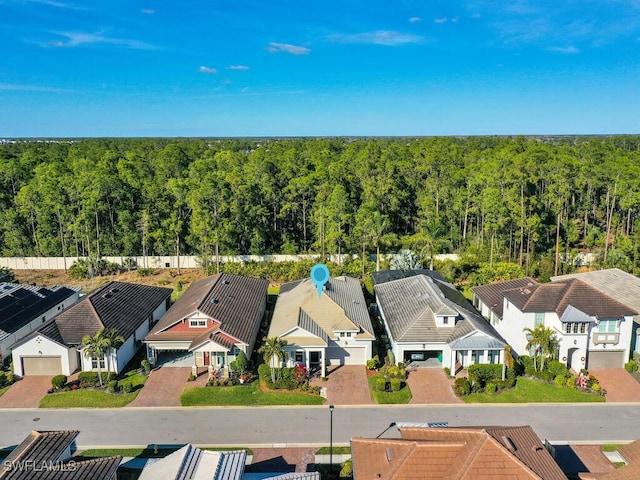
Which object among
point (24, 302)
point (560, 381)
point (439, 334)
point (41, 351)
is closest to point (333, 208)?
point (439, 334)

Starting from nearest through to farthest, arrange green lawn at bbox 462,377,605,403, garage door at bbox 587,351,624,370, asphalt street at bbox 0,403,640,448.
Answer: asphalt street at bbox 0,403,640,448 → green lawn at bbox 462,377,605,403 → garage door at bbox 587,351,624,370

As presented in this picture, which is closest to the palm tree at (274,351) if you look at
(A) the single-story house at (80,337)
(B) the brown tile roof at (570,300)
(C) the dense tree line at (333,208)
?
(A) the single-story house at (80,337)

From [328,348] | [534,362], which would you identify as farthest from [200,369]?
[534,362]

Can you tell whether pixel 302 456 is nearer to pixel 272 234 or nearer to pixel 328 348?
pixel 328 348

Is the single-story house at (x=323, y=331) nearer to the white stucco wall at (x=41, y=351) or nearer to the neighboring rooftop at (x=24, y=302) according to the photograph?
the white stucco wall at (x=41, y=351)

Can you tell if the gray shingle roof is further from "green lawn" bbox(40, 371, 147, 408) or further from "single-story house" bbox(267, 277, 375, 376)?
"green lawn" bbox(40, 371, 147, 408)

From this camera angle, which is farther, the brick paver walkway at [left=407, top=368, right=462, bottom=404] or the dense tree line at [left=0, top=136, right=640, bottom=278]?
the dense tree line at [left=0, top=136, right=640, bottom=278]

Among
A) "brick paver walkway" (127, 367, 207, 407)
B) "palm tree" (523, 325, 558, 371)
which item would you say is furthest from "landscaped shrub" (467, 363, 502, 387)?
"brick paver walkway" (127, 367, 207, 407)
